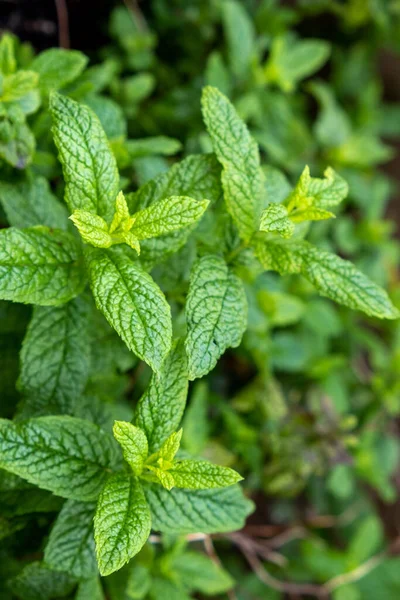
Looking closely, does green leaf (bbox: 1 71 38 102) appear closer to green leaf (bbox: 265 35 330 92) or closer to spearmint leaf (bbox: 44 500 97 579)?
spearmint leaf (bbox: 44 500 97 579)

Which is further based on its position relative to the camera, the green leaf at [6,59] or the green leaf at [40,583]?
the green leaf at [6,59]

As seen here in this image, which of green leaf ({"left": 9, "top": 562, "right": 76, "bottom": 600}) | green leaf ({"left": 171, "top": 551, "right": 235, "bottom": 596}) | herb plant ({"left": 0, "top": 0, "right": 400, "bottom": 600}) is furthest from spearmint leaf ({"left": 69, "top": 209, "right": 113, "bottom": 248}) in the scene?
green leaf ({"left": 171, "top": 551, "right": 235, "bottom": 596})

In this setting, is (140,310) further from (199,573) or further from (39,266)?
(199,573)

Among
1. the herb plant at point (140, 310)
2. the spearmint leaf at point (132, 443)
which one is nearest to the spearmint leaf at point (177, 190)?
A: the herb plant at point (140, 310)

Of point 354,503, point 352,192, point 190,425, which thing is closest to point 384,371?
point 354,503

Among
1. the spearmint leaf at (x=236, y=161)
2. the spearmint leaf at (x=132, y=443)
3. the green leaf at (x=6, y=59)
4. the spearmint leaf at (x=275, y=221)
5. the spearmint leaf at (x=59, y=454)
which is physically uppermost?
the green leaf at (x=6, y=59)

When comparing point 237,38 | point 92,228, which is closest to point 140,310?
point 92,228

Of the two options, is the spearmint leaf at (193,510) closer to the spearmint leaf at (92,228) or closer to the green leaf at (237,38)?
the spearmint leaf at (92,228)
